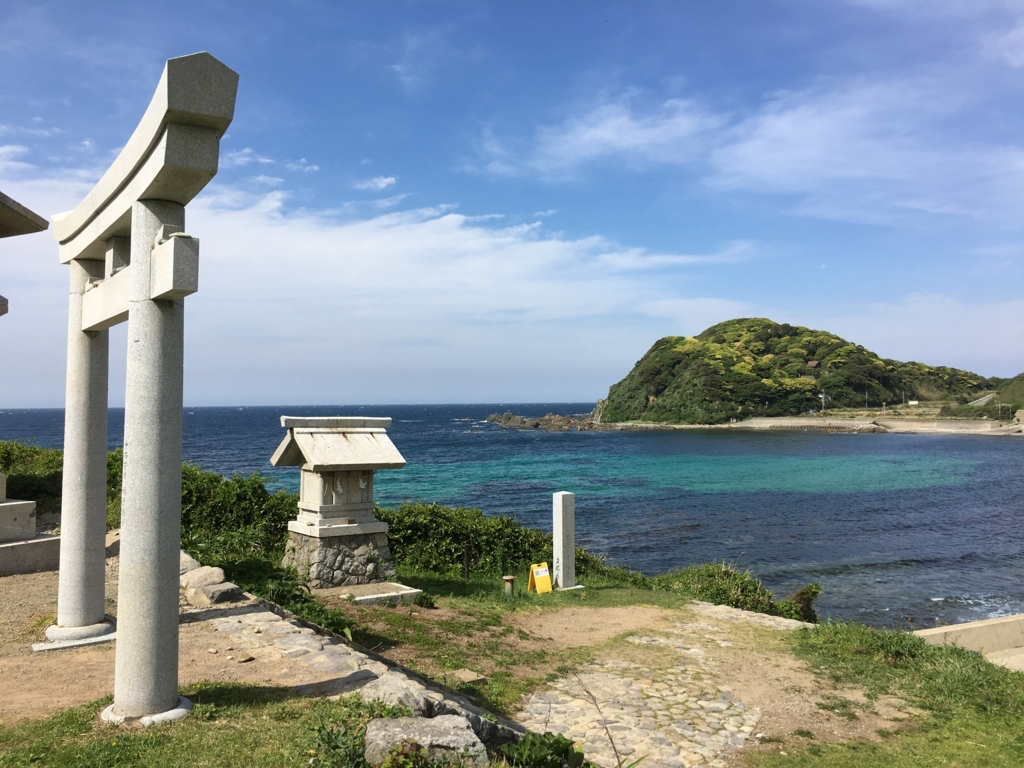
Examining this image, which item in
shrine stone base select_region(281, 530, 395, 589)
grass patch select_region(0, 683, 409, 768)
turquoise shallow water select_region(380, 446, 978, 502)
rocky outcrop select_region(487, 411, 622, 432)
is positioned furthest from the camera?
rocky outcrop select_region(487, 411, 622, 432)

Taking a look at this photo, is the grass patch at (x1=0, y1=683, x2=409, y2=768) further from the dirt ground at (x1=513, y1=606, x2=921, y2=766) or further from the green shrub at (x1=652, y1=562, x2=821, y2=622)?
the green shrub at (x1=652, y1=562, x2=821, y2=622)

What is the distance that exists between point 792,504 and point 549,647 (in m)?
27.2

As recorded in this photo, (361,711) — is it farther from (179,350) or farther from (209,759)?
(179,350)

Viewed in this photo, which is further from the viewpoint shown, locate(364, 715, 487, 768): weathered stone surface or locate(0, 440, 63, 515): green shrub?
locate(0, 440, 63, 515): green shrub

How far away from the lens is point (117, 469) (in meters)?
13.2

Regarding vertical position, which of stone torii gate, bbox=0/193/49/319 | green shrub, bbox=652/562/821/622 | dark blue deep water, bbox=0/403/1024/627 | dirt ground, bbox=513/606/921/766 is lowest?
dark blue deep water, bbox=0/403/1024/627

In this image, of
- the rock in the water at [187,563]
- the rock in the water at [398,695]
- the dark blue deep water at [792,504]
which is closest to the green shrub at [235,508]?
the dark blue deep water at [792,504]

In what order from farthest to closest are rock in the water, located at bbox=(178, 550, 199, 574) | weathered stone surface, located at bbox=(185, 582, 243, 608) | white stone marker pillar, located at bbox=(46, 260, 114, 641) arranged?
rock in the water, located at bbox=(178, 550, 199, 574) → weathered stone surface, located at bbox=(185, 582, 243, 608) → white stone marker pillar, located at bbox=(46, 260, 114, 641)

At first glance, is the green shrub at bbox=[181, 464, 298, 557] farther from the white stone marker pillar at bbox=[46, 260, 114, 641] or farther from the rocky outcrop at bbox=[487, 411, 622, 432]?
the rocky outcrop at bbox=[487, 411, 622, 432]

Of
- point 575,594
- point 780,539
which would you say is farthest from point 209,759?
point 780,539

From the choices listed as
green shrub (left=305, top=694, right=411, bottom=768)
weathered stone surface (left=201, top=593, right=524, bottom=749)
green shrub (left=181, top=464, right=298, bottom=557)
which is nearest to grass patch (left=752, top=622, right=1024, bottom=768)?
weathered stone surface (left=201, top=593, right=524, bottom=749)

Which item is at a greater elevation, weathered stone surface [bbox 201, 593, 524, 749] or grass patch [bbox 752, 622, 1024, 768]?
weathered stone surface [bbox 201, 593, 524, 749]

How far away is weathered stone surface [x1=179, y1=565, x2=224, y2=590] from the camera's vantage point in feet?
24.8

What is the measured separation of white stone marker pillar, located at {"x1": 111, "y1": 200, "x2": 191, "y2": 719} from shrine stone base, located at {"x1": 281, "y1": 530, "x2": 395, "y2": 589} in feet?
16.5
